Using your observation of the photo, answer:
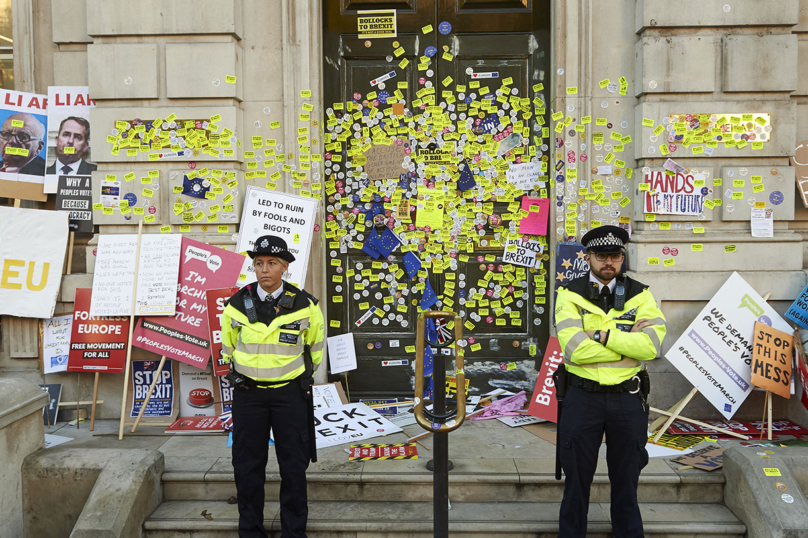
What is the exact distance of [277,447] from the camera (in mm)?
3998

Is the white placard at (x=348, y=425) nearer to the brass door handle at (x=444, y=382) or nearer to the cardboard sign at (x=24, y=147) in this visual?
the brass door handle at (x=444, y=382)

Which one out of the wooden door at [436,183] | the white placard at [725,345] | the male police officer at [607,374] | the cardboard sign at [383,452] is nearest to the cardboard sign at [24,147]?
the wooden door at [436,183]

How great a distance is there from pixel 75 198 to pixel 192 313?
169 cm

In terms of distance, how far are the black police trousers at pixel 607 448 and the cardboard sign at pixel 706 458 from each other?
114 centimetres

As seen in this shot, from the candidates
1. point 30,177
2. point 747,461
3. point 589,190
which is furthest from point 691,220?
point 30,177

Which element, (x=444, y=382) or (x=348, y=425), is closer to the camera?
(x=444, y=382)

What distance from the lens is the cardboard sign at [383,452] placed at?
488 centimetres

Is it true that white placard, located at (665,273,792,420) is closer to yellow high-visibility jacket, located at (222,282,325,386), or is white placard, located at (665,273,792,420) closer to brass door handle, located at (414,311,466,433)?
brass door handle, located at (414,311,466,433)

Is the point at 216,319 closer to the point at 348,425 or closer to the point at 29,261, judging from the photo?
the point at 348,425

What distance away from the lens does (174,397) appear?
6012 mm

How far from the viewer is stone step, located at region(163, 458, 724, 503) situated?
452 centimetres

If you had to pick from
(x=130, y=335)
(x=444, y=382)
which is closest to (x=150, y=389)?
(x=130, y=335)

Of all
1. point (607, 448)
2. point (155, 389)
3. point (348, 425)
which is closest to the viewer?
point (607, 448)

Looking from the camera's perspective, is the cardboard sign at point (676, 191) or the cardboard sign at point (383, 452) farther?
the cardboard sign at point (676, 191)
